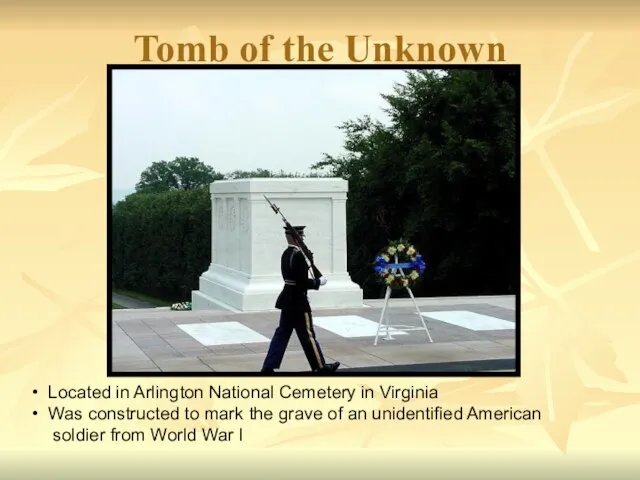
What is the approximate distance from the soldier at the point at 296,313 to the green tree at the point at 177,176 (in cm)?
1340

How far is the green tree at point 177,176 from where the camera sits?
20906 mm

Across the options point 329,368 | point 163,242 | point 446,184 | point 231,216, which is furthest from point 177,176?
point 329,368

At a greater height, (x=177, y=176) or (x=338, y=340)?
(x=177, y=176)

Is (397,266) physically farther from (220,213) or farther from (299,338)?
(220,213)

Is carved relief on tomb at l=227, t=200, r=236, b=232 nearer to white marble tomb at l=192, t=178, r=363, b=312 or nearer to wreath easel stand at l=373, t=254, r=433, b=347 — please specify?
white marble tomb at l=192, t=178, r=363, b=312

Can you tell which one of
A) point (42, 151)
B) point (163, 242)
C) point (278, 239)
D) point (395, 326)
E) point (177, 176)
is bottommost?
point (395, 326)

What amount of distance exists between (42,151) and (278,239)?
21.9ft

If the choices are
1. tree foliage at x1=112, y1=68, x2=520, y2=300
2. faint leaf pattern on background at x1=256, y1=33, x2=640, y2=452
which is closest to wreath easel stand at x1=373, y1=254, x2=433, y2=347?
faint leaf pattern on background at x1=256, y1=33, x2=640, y2=452

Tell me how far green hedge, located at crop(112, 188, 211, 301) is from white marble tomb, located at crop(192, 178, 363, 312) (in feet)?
20.3

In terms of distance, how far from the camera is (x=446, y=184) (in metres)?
18.3

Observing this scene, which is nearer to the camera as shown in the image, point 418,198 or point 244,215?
point 244,215

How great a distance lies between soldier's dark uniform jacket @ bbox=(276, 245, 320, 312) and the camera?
7391 mm

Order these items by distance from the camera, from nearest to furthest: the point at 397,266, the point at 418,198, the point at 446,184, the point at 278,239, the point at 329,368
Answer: the point at 329,368
the point at 397,266
the point at 278,239
the point at 446,184
the point at 418,198

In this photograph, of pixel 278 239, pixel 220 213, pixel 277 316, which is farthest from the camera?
pixel 220 213
